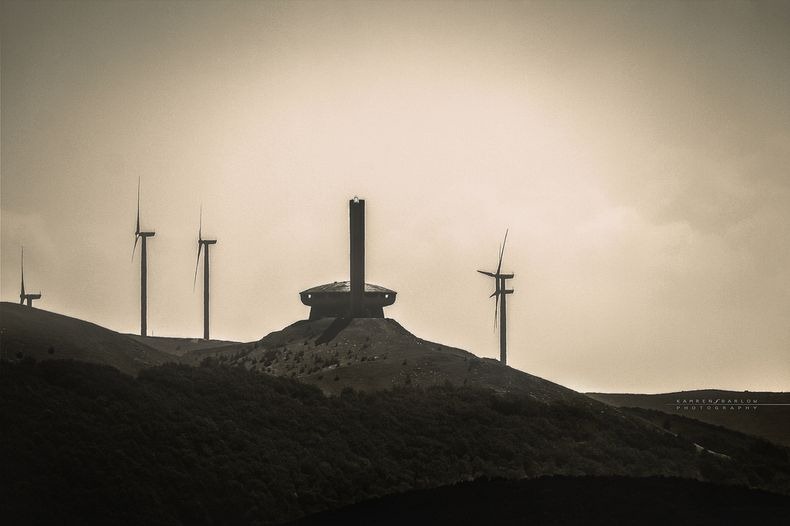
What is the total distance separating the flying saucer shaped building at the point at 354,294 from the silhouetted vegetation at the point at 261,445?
2895 cm

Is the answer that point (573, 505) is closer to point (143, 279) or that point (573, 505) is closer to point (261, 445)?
point (261, 445)

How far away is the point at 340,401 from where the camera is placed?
62.1m

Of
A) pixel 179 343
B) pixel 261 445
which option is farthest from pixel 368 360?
pixel 179 343

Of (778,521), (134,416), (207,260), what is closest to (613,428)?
(778,521)

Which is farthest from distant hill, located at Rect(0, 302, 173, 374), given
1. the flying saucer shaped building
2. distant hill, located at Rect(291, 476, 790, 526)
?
distant hill, located at Rect(291, 476, 790, 526)

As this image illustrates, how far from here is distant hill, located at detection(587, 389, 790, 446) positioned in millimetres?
84938

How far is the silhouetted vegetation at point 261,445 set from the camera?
41219 mm

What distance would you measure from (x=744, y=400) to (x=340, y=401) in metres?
63.3

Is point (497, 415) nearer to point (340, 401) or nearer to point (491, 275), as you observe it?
point (340, 401)

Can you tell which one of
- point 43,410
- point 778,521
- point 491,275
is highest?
point 491,275

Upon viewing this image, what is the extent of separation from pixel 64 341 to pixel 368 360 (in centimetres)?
2621

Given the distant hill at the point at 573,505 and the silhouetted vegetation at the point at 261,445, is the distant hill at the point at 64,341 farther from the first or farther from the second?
the distant hill at the point at 573,505

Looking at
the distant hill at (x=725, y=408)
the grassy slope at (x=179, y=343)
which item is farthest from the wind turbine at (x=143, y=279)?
the distant hill at (x=725, y=408)

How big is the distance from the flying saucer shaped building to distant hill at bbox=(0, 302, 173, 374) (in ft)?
65.6
